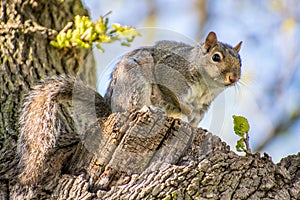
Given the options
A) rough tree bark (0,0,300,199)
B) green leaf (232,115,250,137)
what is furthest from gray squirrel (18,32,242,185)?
green leaf (232,115,250,137)

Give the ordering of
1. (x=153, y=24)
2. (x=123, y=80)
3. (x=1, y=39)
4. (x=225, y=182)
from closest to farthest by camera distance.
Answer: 1. (x=225, y=182)
2. (x=123, y=80)
3. (x=1, y=39)
4. (x=153, y=24)

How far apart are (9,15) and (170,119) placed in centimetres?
125

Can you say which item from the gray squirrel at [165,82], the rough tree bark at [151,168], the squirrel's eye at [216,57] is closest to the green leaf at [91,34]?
the gray squirrel at [165,82]

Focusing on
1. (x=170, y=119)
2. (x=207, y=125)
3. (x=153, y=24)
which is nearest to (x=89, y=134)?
(x=170, y=119)

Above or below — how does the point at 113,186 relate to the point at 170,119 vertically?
below

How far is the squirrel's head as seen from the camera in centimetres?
242

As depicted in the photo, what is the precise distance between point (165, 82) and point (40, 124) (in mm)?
762

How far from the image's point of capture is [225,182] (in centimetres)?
153

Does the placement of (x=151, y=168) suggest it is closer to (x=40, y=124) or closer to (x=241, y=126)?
(x=241, y=126)

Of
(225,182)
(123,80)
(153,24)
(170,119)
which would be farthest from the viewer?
(153,24)

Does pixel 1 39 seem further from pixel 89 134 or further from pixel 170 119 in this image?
pixel 170 119

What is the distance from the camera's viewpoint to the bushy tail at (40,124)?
5.58 ft

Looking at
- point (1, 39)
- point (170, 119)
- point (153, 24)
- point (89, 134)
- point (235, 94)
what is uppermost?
point (153, 24)

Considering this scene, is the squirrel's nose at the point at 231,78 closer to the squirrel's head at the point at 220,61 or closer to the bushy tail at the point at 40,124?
the squirrel's head at the point at 220,61
